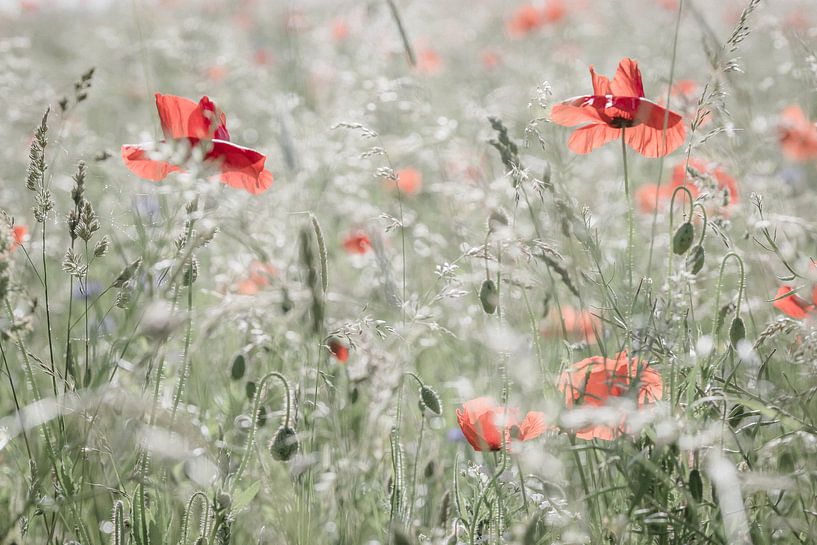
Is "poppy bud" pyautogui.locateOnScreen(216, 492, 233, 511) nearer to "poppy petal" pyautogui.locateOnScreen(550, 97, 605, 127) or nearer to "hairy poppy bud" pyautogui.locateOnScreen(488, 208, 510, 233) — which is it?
"hairy poppy bud" pyautogui.locateOnScreen(488, 208, 510, 233)

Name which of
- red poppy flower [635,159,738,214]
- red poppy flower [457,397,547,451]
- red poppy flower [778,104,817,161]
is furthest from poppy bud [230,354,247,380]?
red poppy flower [778,104,817,161]

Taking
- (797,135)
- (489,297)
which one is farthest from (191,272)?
(797,135)

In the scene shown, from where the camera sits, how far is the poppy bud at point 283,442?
115 cm

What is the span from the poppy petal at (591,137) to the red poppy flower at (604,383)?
0.37 m

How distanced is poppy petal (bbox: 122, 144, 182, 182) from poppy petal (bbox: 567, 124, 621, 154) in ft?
2.23

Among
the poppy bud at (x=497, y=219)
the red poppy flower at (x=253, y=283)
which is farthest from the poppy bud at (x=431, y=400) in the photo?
the red poppy flower at (x=253, y=283)

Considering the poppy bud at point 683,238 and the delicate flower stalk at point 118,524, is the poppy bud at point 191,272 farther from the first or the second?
the poppy bud at point 683,238

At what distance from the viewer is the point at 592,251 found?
4.23ft

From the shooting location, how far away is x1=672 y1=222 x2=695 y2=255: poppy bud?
1.24 m

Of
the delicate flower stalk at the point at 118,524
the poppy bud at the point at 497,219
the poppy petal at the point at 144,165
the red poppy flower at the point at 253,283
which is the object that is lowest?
the delicate flower stalk at the point at 118,524

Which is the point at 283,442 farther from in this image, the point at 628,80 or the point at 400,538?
the point at 628,80

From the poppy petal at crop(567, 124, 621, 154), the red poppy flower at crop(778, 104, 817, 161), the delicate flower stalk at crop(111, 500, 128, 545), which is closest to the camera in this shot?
the delicate flower stalk at crop(111, 500, 128, 545)

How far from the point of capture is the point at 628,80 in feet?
4.36

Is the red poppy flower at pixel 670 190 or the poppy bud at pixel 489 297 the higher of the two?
the red poppy flower at pixel 670 190
